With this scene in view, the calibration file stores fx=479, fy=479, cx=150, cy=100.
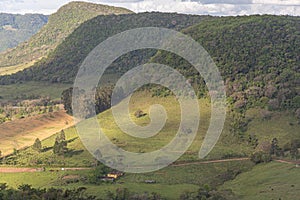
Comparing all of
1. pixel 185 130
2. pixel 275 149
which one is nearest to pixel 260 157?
pixel 275 149

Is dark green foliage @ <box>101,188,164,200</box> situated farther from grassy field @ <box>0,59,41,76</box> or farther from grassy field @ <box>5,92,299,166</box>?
grassy field @ <box>0,59,41,76</box>

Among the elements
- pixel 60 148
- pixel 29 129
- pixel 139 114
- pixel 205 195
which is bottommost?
pixel 205 195

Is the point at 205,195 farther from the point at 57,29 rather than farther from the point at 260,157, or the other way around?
the point at 57,29

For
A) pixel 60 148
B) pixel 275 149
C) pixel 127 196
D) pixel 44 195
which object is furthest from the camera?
pixel 60 148

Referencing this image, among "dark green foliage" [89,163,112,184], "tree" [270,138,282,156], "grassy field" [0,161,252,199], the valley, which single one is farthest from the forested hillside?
"dark green foliage" [89,163,112,184]

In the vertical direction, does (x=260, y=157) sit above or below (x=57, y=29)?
below

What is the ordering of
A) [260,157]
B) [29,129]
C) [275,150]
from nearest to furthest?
1. [260,157]
2. [275,150]
3. [29,129]

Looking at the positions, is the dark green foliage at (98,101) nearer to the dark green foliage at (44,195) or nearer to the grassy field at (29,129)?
the grassy field at (29,129)

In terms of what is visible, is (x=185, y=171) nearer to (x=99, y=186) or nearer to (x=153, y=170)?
(x=153, y=170)
